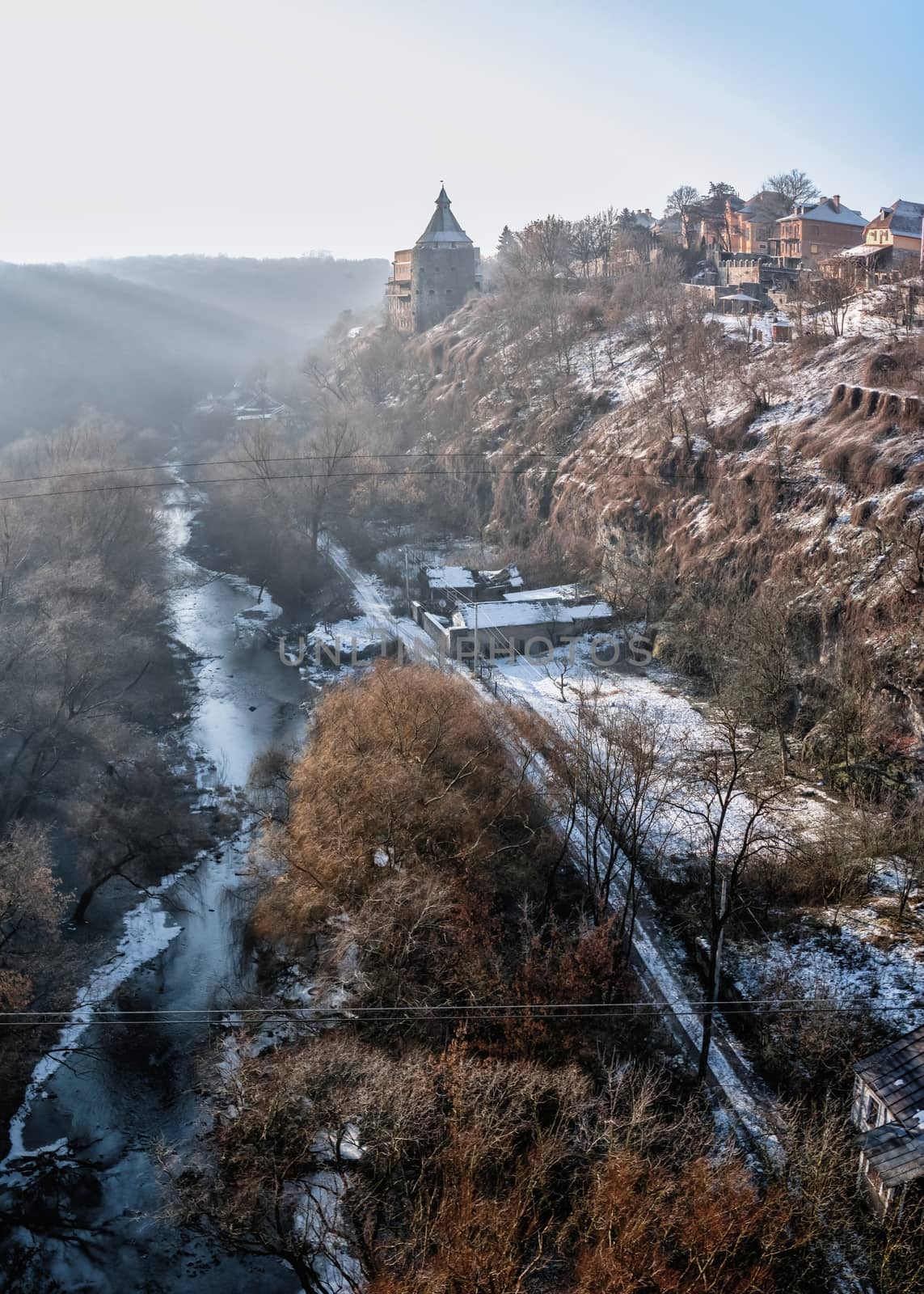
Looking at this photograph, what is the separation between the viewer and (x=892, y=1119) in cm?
1265

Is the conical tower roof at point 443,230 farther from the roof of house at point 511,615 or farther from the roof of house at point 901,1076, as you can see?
the roof of house at point 901,1076

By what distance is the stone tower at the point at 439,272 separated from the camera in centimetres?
7206

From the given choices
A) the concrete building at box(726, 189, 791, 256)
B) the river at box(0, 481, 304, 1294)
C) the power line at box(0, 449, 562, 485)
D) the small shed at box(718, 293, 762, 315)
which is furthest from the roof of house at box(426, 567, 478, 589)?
the concrete building at box(726, 189, 791, 256)

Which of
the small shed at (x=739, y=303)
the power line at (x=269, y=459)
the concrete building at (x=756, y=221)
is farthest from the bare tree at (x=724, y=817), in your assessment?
the concrete building at (x=756, y=221)

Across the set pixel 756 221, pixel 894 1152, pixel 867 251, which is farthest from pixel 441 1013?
pixel 756 221

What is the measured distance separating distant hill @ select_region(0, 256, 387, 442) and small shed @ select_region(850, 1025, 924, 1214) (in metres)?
65.5

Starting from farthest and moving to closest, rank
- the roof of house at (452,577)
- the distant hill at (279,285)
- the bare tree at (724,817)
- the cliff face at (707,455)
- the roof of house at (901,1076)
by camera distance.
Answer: the distant hill at (279,285), the roof of house at (452,577), the cliff face at (707,455), the bare tree at (724,817), the roof of house at (901,1076)

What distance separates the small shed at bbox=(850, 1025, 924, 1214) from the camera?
11891 millimetres

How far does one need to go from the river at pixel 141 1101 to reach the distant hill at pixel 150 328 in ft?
172

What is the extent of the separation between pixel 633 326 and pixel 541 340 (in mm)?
5960

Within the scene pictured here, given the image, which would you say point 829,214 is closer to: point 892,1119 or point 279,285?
point 892,1119

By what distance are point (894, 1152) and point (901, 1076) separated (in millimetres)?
1072

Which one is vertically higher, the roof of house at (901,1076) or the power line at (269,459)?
the power line at (269,459)

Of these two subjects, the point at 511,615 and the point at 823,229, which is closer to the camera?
the point at 511,615
